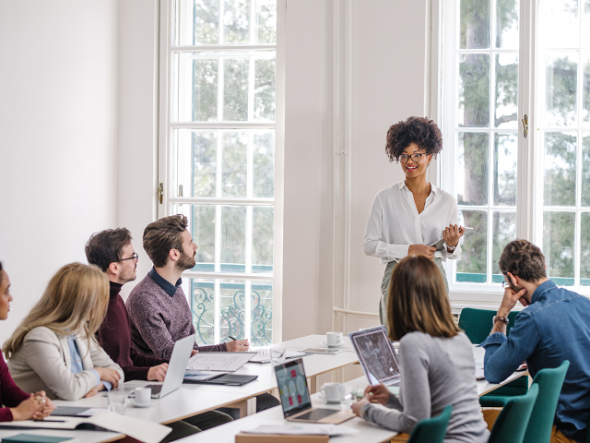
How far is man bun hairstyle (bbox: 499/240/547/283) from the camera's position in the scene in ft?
8.52

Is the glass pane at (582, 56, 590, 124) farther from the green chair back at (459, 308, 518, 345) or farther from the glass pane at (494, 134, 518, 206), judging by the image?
the green chair back at (459, 308, 518, 345)

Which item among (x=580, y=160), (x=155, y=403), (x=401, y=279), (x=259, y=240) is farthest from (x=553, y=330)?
(x=259, y=240)

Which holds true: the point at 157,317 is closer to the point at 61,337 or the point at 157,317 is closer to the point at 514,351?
the point at 61,337

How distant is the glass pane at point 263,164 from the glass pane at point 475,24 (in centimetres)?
159

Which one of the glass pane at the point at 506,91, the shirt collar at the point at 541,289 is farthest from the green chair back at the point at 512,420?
the glass pane at the point at 506,91

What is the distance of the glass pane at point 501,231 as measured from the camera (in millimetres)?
4395

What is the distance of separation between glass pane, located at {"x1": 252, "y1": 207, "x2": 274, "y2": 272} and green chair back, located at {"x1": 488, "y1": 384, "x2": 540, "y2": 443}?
3094 millimetres

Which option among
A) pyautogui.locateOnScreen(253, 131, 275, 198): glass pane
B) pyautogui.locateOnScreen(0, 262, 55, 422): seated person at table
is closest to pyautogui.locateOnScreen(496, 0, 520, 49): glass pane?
pyautogui.locateOnScreen(253, 131, 275, 198): glass pane

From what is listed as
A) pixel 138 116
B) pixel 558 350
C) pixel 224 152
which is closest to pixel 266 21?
pixel 224 152

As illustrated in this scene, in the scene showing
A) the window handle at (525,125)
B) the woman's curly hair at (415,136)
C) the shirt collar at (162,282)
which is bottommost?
the shirt collar at (162,282)

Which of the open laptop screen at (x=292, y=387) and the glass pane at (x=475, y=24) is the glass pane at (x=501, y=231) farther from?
the open laptop screen at (x=292, y=387)

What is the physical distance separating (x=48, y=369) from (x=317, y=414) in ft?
3.13

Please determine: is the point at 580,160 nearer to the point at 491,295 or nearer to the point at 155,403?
the point at 491,295

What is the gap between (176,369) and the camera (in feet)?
7.58
